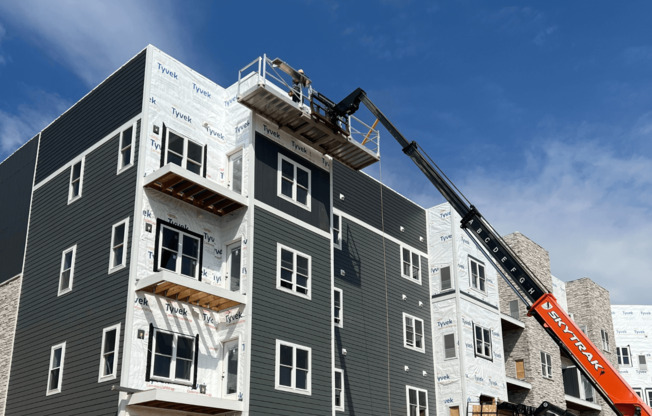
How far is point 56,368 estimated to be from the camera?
82.3 ft

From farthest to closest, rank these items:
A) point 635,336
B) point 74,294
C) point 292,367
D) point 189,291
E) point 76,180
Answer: point 635,336 → point 76,180 → point 292,367 → point 74,294 → point 189,291

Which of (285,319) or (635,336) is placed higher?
(635,336)

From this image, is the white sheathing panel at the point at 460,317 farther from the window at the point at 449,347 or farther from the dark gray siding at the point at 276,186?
the dark gray siding at the point at 276,186

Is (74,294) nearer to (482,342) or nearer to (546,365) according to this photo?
(482,342)

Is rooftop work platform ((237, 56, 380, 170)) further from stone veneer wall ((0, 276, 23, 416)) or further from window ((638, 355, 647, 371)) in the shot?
window ((638, 355, 647, 371))

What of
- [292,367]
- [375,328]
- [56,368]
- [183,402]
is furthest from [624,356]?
[56,368]

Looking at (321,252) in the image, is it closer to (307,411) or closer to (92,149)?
(307,411)

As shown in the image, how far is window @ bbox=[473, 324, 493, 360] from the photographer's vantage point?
37.5 meters

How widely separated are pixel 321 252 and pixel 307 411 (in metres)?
6.25

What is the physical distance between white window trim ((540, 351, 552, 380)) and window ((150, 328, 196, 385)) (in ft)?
83.8

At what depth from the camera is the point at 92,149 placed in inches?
1095

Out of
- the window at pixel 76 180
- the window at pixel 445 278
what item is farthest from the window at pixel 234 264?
the window at pixel 445 278

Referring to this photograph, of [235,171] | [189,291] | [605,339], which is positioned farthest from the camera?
[605,339]

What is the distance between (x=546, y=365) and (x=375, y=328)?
48.8 ft
